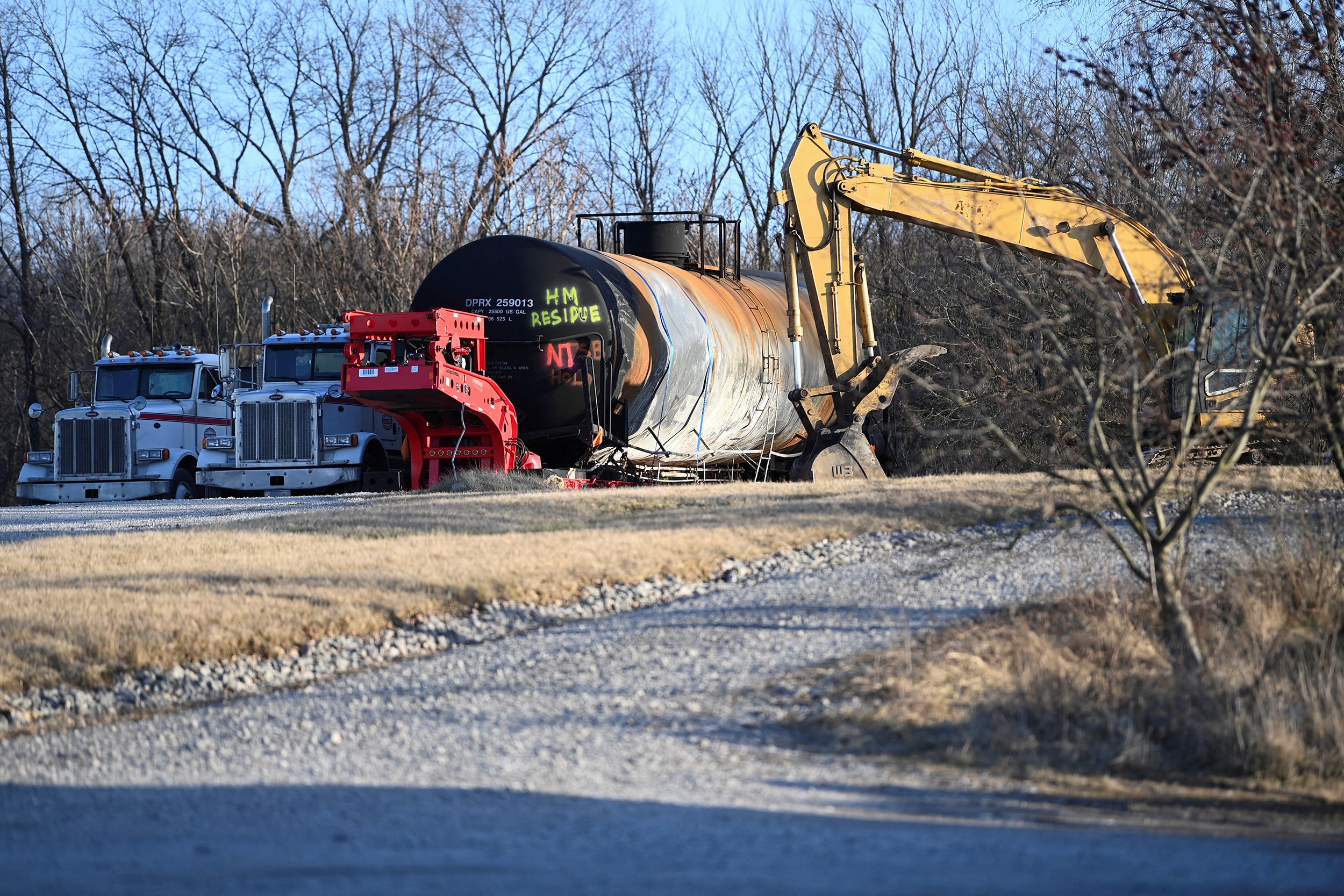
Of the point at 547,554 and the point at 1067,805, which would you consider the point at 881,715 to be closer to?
the point at 1067,805

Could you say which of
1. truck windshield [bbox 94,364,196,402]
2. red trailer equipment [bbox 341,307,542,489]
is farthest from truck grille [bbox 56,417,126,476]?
red trailer equipment [bbox 341,307,542,489]

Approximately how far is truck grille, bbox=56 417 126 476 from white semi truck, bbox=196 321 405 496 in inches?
59.2

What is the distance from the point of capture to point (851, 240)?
63.1 ft

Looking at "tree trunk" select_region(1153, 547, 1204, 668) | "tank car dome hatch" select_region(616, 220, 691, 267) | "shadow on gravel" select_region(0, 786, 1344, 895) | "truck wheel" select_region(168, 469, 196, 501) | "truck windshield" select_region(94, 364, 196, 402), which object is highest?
"tank car dome hatch" select_region(616, 220, 691, 267)

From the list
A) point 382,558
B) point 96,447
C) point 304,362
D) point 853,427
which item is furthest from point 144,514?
point 853,427

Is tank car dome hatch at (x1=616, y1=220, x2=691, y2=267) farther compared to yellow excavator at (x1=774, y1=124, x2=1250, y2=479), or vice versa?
tank car dome hatch at (x1=616, y1=220, x2=691, y2=267)

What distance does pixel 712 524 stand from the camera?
12.9 m

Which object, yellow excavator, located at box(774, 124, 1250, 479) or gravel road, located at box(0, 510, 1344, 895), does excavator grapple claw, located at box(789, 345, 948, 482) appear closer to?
yellow excavator, located at box(774, 124, 1250, 479)

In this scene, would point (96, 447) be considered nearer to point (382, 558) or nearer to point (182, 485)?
point (182, 485)

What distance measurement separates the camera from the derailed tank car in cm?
1808

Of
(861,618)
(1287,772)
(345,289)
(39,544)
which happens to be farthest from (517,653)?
(345,289)

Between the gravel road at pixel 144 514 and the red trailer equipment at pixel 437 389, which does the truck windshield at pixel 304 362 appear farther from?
the red trailer equipment at pixel 437 389

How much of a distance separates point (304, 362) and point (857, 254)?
32.9 ft

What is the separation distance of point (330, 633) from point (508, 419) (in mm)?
9615
